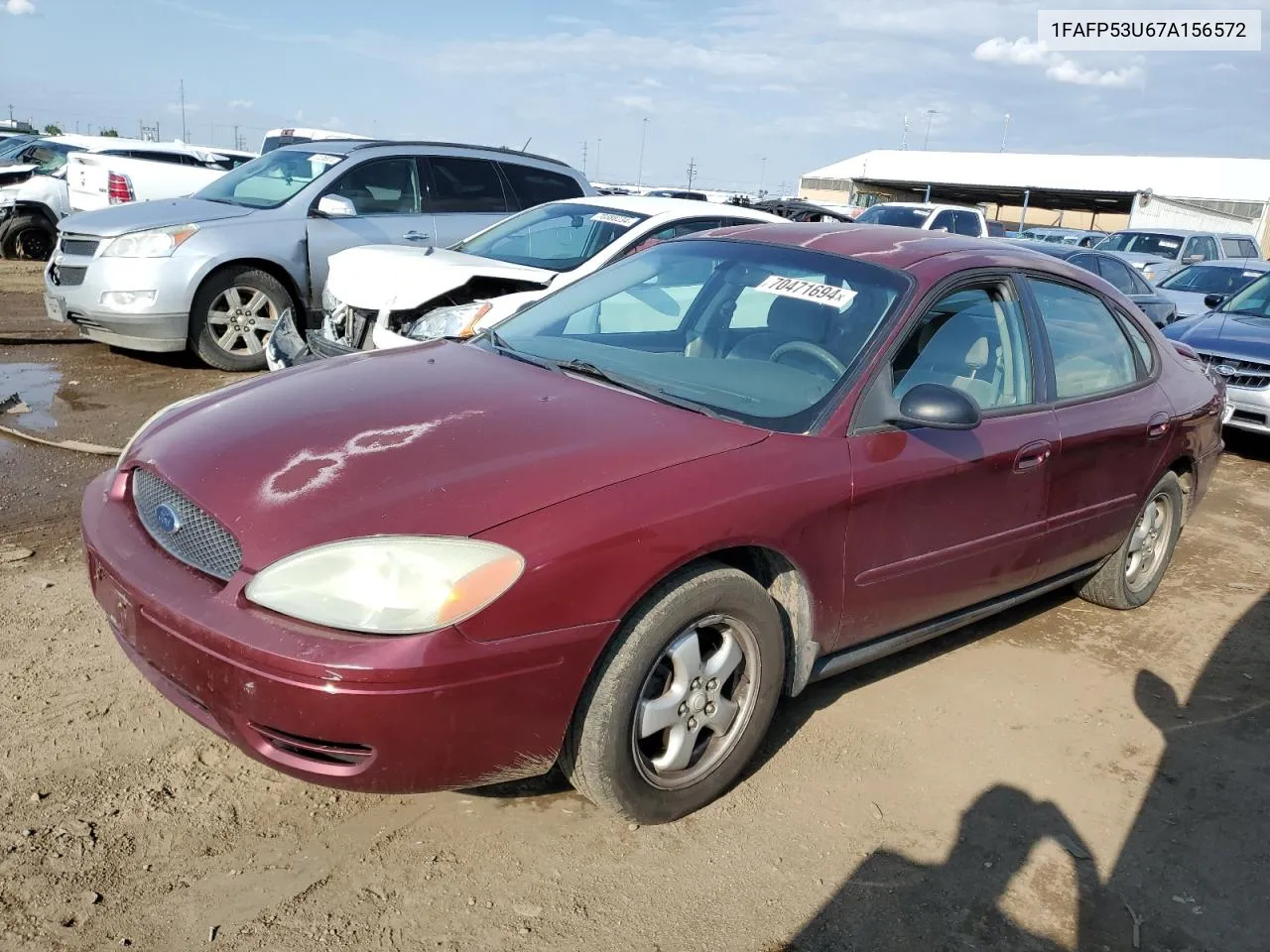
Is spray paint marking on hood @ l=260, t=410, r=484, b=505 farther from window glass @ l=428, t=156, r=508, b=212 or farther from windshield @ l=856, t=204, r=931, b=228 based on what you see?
windshield @ l=856, t=204, r=931, b=228

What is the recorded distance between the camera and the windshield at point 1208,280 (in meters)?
12.9

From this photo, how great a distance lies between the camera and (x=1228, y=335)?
8.50 metres

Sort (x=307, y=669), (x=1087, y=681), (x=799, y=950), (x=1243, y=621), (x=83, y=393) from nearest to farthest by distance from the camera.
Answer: (x=307, y=669), (x=799, y=950), (x=1087, y=681), (x=1243, y=621), (x=83, y=393)

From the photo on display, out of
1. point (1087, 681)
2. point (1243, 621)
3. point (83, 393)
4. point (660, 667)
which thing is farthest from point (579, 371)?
point (83, 393)

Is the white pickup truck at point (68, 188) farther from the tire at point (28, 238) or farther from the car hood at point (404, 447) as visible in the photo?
the car hood at point (404, 447)

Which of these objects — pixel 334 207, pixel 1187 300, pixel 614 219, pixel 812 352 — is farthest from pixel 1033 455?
pixel 1187 300

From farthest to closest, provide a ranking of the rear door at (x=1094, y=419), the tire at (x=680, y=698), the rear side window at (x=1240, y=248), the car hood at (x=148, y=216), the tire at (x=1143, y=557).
Result: the rear side window at (x=1240, y=248), the car hood at (x=148, y=216), the tire at (x=1143, y=557), the rear door at (x=1094, y=419), the tire at (x=680, y=698)

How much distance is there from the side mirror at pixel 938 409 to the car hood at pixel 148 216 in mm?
6195

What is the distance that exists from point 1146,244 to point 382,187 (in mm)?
15470

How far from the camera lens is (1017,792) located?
10.6 feet

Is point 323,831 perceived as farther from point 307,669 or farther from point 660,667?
point 660,667

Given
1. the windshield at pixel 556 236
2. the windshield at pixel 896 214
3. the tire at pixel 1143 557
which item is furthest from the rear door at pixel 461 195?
the windshield at pixel 896 214

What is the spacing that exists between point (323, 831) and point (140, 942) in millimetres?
521

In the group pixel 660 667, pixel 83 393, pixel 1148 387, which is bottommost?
pixel 83 393
